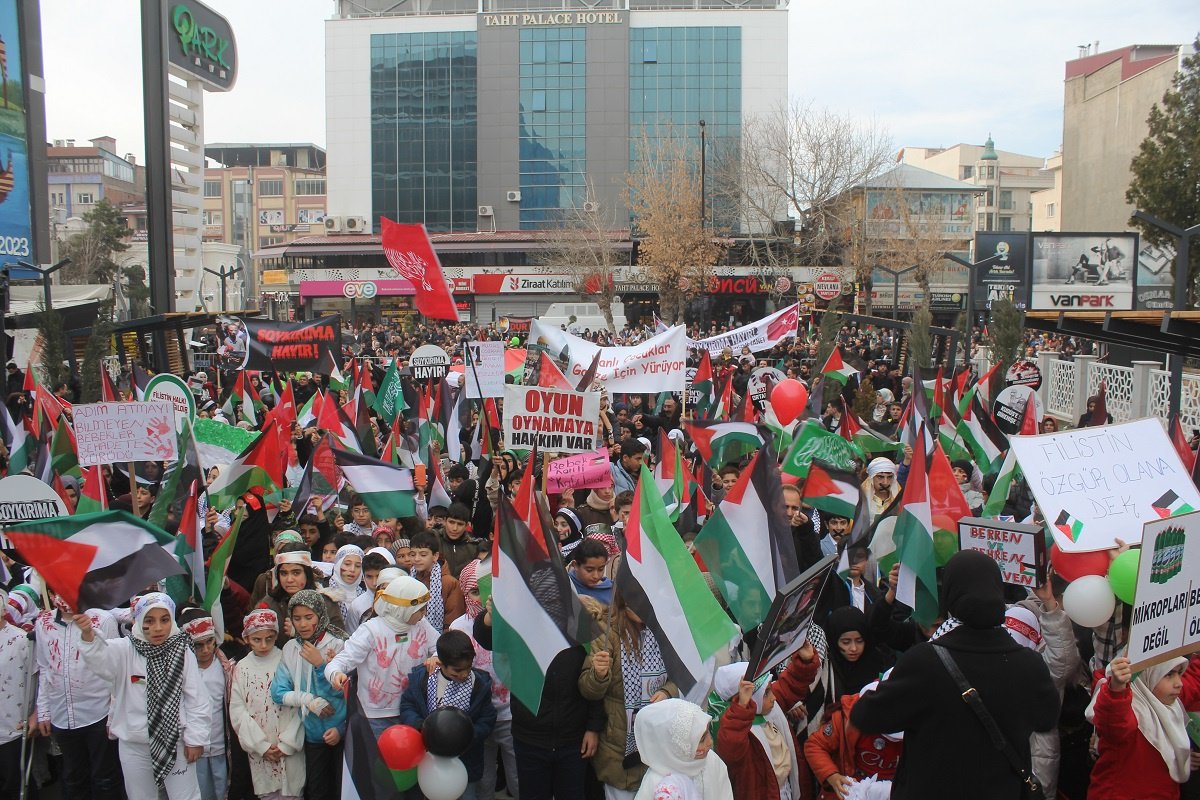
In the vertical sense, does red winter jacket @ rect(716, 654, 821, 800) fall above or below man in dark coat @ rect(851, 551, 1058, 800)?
below

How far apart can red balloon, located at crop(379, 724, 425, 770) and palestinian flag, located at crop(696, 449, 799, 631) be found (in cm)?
164

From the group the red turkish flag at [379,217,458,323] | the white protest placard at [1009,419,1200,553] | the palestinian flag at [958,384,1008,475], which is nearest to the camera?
the white protest placard at [1009,419,1200,553]

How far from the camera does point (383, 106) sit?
69938mm

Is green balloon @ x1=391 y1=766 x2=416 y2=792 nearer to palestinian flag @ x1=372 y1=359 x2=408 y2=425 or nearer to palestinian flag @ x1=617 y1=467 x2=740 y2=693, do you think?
palestinian flag @ x1=617 y1=467 x2=740 y2=693

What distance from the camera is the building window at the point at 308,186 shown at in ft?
350

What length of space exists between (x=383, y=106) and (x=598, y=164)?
13828mm

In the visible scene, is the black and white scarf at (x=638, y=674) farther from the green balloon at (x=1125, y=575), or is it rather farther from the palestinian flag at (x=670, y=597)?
the green balloon at (x=1125, y=575)

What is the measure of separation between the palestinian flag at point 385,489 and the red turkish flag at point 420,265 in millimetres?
5455

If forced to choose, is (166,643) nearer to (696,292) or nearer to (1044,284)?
(1044,284)

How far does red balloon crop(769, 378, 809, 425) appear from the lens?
1164cm

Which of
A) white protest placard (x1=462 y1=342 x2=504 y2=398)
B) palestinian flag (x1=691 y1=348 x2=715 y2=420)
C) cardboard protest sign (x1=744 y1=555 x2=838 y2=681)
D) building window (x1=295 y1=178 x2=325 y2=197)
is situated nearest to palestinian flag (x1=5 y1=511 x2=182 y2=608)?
cardboard protest sign (x1=744 y1=555 x2=838 y2=681)

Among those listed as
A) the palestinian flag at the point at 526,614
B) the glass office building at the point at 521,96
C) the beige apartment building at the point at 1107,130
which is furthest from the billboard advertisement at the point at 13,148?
the beige apartment building at the point at 1107,130

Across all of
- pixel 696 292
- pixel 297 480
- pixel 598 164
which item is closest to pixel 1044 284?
pixel 696 292

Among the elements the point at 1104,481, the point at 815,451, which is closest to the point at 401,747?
the point at 1104,481
